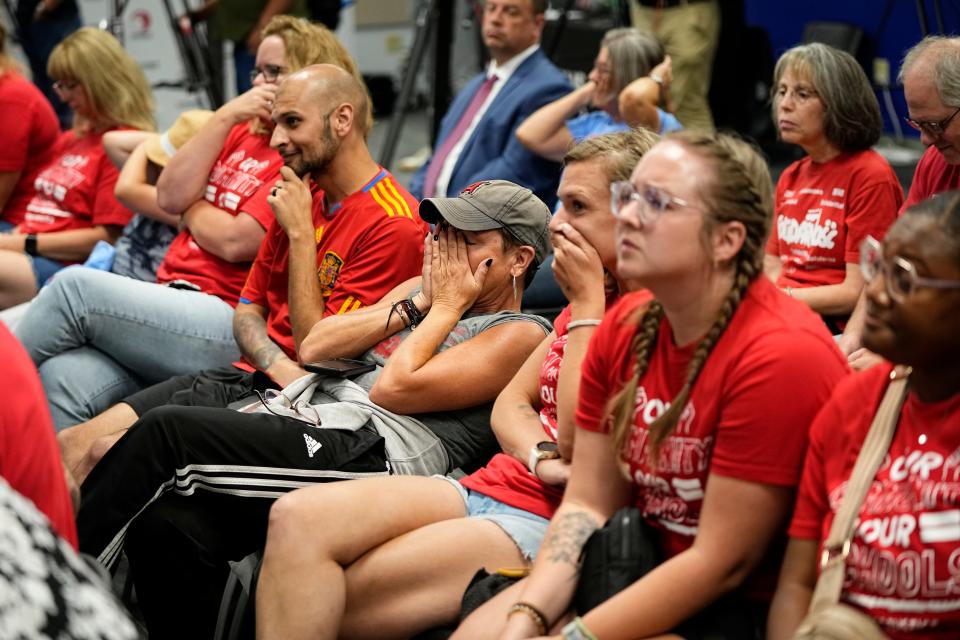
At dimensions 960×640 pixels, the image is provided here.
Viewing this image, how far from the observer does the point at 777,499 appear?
1717 mm

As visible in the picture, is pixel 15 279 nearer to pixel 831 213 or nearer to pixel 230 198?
pixel 230 198

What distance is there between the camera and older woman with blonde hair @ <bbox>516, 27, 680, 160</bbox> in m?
4.01

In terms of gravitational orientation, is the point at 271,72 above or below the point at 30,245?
above

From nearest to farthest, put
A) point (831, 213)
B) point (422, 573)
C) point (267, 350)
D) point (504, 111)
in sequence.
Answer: point (422, 573), point (831, 213), point (267, 350), point (504, 111)

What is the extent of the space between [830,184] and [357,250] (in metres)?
1.19

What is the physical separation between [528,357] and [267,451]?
58 cm

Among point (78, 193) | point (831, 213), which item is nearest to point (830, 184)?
point (831, 213)

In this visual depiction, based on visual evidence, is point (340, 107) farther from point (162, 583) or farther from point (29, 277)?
point (29, 277)

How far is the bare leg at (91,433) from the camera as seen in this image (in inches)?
114

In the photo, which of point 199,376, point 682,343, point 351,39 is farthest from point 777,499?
point 351,39

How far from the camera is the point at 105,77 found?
13.4 ft

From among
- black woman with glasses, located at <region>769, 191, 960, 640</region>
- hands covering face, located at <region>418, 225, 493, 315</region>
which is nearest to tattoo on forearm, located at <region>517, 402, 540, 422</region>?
hands covering face, located at <region>418, 225, 493, 315</region>

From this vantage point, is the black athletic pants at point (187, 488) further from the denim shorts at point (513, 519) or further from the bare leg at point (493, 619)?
the bare leg at point (493, 619)

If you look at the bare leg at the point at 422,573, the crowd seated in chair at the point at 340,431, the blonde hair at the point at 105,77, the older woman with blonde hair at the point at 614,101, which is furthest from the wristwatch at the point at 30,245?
the bare leg at the point at 422,573
